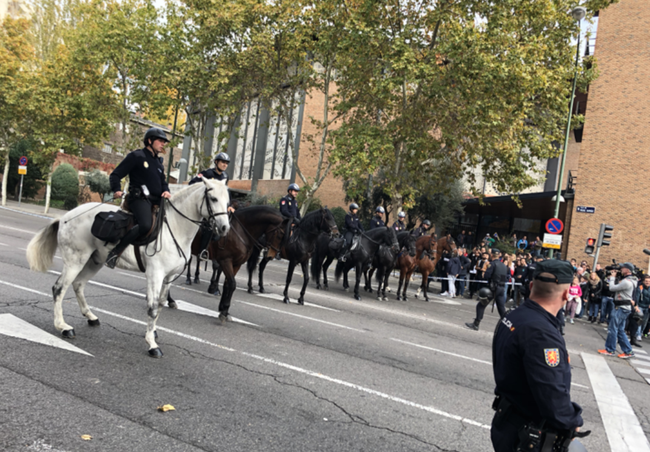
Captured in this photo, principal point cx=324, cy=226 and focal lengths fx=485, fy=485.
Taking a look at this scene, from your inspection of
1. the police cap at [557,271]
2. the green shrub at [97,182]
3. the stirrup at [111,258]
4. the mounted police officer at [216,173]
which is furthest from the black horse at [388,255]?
the green shrub at [97,182]

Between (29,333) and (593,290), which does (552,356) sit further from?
(593,290)

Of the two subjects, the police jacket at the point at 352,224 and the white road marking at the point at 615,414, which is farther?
the police jacket at the point at 352,224

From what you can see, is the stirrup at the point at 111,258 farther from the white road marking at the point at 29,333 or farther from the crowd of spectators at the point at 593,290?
the crowd of spectators at the point at 593,290

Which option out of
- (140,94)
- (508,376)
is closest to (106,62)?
(140,94)

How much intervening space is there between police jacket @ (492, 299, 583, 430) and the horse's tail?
6.14 m

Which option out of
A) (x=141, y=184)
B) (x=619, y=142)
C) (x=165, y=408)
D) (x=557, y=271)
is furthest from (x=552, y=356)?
(x=619, y=142)

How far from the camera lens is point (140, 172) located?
6.40 m

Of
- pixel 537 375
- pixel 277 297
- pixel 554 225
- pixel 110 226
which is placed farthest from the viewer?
pixel 554 225

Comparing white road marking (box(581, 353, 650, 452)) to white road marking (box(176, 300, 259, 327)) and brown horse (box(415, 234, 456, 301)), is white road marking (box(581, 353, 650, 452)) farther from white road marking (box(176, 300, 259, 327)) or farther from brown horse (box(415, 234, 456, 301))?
brown horse (box(415, 234, 456, 301))

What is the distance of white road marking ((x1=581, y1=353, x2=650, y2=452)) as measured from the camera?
5.28 metres

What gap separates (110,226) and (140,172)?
32.9 inches

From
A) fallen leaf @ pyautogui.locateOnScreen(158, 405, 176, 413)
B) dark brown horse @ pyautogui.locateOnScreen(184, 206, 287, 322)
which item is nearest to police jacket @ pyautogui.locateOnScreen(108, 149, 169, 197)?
dark brown horse @ pyautogui.locateOnScreen(184, 206, 287, 322)

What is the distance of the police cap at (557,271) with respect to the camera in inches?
110

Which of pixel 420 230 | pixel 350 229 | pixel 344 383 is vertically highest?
pixel 420 230
